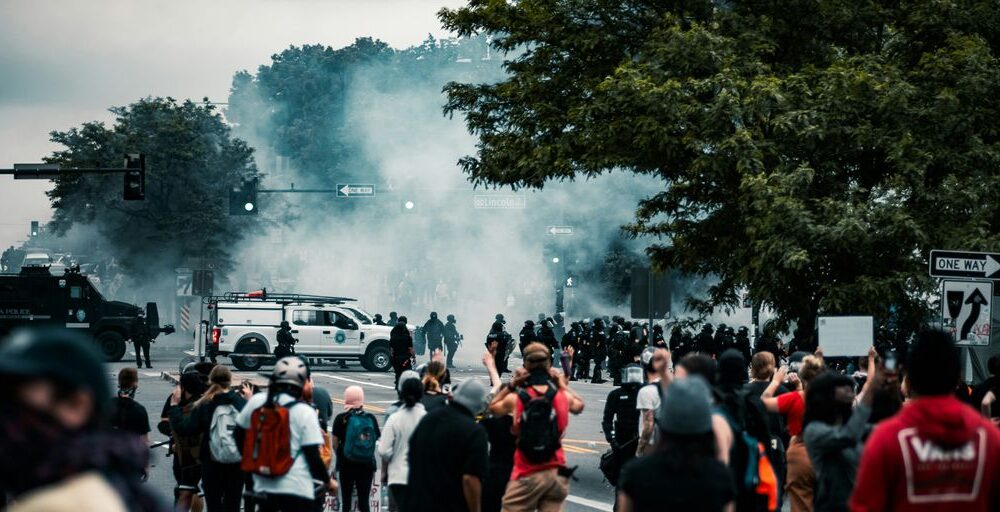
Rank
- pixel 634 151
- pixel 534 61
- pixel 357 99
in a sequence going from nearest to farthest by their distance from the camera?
1. pixel 634 151
2. pixel 534 61
3. pixel 357 99

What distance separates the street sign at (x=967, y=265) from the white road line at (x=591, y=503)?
4.07 metres

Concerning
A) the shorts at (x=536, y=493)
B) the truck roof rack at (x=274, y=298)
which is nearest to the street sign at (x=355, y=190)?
the truck roof rack at (x=274, y=298)

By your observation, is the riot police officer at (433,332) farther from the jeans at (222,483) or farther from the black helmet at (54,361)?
the black helmet at (54,361)

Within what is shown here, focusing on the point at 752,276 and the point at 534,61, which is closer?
the point at 752,276

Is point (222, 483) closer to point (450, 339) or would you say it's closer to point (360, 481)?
point (360, 481)

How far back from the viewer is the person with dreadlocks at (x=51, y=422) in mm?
2812

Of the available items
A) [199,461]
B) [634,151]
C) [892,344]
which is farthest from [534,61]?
[199,461]

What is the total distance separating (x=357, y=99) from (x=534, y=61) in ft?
310

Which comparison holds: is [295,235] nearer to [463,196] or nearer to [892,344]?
[463,196]

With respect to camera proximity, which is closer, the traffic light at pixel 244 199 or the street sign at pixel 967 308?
the street sign at pixel 967 308

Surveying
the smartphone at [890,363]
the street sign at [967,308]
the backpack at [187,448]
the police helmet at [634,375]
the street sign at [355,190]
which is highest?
the street sign at [355,190]

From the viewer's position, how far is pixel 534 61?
24219mm

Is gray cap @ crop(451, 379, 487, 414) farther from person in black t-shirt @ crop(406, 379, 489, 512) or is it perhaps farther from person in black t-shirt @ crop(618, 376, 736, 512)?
person in black t-shirt @ crop(618, 376, 736, 512)

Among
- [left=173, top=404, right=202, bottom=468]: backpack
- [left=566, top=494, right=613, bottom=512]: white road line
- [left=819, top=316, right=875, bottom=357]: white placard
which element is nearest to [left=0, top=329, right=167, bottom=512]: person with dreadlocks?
[left=173, top=404, right=202, bottom=468]: backpack
